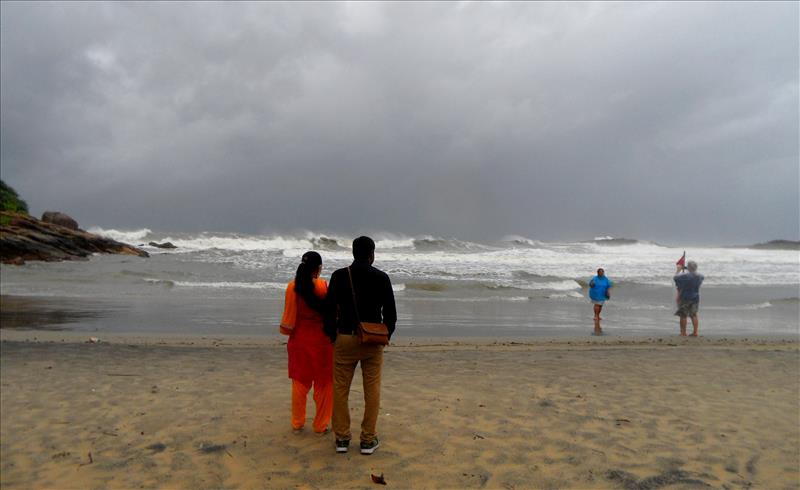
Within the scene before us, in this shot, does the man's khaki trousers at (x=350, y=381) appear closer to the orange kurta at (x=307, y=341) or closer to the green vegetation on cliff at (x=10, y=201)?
the orange kurta at (x=307, y=341)

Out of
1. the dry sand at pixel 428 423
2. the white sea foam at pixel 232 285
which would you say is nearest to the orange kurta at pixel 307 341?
the dry sand at pixel 428 423

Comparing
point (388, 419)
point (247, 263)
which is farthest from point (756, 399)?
point (247, 263)

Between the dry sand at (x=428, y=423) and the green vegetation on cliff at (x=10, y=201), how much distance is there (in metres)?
39.3

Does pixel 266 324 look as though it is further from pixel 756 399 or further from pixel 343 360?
pixel 756 399

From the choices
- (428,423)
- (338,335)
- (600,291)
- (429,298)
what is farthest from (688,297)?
(338,335)

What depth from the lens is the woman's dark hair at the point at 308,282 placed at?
467 centimetres

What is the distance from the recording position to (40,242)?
33.3m

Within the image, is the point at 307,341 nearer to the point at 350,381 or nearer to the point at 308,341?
the point at 308,341

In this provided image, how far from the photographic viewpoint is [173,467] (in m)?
4.45

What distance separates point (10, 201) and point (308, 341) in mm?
47645

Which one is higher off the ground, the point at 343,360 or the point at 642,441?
the point at 343,360

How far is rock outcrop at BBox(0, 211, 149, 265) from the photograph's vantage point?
3086 cm

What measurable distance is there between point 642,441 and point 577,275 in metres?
27.6

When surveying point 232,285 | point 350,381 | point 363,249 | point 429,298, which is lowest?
point 429,298
